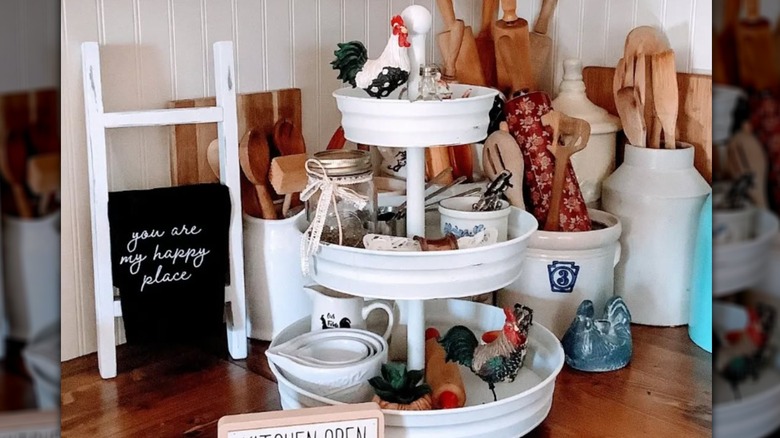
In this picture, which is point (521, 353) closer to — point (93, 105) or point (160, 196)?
point (160, 196)

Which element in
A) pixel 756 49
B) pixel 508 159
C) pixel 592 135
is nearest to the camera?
pixel 756 49

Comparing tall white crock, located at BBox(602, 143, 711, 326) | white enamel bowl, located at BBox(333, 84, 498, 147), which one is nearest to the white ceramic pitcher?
white enamel bowl, located at BBox(333, 84, 498, 147)

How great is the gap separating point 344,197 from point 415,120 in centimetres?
15

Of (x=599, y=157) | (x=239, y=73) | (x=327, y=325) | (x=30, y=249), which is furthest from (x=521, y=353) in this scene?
(x=30, y=249)

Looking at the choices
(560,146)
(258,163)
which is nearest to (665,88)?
(560,146)

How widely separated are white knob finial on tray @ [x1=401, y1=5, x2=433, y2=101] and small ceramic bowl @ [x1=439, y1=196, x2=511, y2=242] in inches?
8.0

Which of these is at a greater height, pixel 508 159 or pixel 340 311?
pixel 508 159

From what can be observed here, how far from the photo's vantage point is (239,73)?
3.94 feet

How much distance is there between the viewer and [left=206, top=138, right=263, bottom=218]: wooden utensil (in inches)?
44.6

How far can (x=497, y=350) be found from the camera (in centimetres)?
93

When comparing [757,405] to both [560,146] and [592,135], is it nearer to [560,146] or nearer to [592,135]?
[560,146]

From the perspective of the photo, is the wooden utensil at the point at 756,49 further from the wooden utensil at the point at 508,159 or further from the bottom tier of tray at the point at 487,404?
the wooden utensil at the point at 508,159

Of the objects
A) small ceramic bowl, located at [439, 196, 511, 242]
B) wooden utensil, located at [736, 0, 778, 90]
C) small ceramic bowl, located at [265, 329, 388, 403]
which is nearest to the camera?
wooden utensil, located at [736, 0, 778, 90]

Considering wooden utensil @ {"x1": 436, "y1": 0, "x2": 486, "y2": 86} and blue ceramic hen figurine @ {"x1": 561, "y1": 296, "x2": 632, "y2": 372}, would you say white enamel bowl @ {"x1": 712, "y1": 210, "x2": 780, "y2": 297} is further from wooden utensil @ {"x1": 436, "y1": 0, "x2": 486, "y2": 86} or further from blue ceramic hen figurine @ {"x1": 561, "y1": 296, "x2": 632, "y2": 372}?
wooden utensil @ {"x1": 436, "y1": 0, "x2": 486, "y2": 86}
